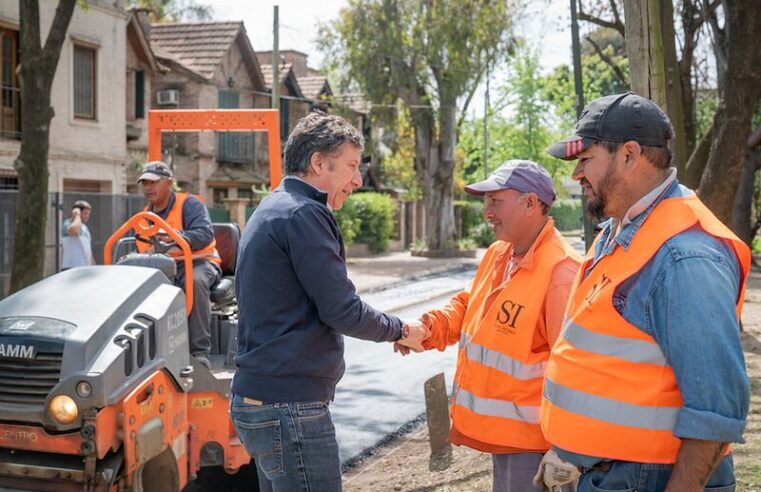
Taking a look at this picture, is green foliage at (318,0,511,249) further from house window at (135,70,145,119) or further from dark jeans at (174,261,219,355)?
dark jeans at (174,261,219,355)

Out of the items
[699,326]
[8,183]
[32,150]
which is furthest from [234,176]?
[699,326]

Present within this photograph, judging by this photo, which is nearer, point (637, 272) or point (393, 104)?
point (637, 272)

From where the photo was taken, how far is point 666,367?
8.07ft

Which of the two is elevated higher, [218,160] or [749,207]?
[218,160]

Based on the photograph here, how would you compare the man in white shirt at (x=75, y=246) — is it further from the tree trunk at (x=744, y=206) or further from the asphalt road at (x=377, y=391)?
the tree trunk at (x=744, y=206)

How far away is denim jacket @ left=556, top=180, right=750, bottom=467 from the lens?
2.30m

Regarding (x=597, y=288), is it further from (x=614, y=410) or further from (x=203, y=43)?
(x=203, y=43)

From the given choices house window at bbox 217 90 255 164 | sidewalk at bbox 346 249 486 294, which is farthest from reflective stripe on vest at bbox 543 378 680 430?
house window at bbox 217 90 255 164

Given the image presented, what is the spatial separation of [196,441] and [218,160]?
30959 millimetres

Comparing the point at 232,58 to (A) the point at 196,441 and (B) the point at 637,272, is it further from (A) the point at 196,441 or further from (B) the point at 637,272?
(B) the point at 637,272

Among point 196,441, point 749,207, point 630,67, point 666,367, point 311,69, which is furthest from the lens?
point 311,69

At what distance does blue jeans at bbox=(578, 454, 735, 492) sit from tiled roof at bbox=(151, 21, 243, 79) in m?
32.9

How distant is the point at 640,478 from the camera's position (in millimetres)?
2529

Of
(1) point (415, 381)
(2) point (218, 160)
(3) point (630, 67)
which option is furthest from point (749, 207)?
(2) point (218, 160)
